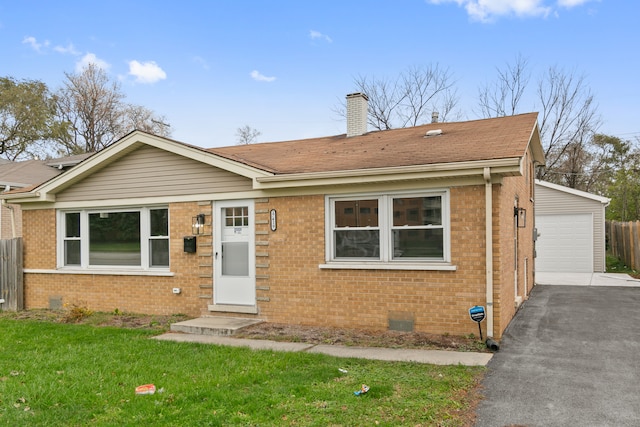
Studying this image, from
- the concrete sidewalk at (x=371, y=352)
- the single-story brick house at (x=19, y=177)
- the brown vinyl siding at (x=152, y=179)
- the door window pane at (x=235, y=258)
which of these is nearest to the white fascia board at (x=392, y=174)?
the brown vinyl siding at (x=152, y=179)

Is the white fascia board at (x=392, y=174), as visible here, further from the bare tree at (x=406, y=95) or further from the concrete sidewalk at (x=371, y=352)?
the bare tree at (x=406, y=95)

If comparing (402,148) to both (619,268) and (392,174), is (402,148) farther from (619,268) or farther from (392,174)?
(619,268)

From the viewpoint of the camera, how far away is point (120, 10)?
49.5ft

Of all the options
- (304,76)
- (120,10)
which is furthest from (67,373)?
(304,76)

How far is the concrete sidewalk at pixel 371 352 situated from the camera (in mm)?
6473

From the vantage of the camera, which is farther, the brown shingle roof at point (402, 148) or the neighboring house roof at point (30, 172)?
the neighboring house roof at point (30, 172)

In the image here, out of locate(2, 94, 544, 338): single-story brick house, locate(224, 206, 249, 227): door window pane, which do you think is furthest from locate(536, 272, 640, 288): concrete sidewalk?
locate(224, 206, 249, 227): door window pane

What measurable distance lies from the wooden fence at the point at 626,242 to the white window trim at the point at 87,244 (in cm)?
1608

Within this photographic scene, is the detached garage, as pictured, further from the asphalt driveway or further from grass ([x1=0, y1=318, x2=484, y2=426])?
grass ([x1=0, y1=318, x2=484, y2=426])

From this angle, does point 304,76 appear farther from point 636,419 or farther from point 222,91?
point 636,419

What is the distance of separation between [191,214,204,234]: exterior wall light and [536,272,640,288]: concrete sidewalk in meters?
10.8

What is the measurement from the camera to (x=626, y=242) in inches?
778

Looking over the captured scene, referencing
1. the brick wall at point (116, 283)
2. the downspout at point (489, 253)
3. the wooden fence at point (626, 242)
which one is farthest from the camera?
the wooden fence at point (626, 242)

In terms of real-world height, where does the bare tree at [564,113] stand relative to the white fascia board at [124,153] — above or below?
above
